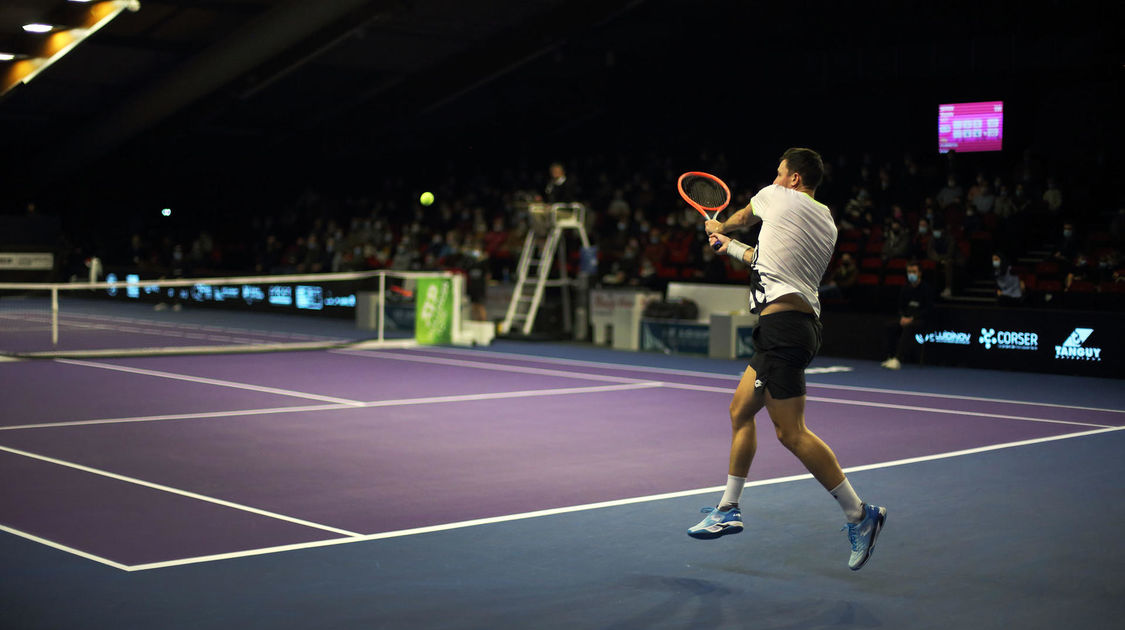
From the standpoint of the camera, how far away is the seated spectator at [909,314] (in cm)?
1716

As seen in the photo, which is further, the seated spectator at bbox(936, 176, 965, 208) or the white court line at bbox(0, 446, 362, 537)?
the seated spectator at bbox(936, 176, 965, 208)

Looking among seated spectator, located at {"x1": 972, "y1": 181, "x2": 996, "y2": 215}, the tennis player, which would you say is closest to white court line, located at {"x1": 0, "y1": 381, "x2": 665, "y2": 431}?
the tennis player

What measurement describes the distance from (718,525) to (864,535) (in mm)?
727

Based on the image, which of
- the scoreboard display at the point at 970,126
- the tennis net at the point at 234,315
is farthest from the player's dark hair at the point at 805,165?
the scoreboard display at the point at 970,126

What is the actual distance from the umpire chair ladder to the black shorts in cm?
1442

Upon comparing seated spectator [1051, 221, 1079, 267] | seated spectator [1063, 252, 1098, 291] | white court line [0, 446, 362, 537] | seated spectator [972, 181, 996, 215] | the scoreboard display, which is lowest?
white court line [0, 446, 362, 537]

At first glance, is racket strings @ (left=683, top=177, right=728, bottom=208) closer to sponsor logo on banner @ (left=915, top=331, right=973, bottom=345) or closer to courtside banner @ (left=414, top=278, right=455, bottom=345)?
sponsor logo on banner @ (left=915, top=331, right=973, bottom=345)

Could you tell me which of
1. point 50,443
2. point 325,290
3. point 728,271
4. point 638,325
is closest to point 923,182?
point 728,271

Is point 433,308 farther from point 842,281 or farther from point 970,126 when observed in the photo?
point 970,126

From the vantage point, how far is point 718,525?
20.1 ft

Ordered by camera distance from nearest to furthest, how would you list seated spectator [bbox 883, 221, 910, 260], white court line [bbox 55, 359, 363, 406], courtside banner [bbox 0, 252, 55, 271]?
white court line [bbox 55, 359, 363, 406] < seated spectator [bbox 883, 221, 910, 260] < courtside banner [bbox 0, 252, 55, 271]

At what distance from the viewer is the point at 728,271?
2269 centimetres

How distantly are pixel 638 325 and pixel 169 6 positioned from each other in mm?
12823

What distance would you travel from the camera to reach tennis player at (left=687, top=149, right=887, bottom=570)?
5.86 meters
